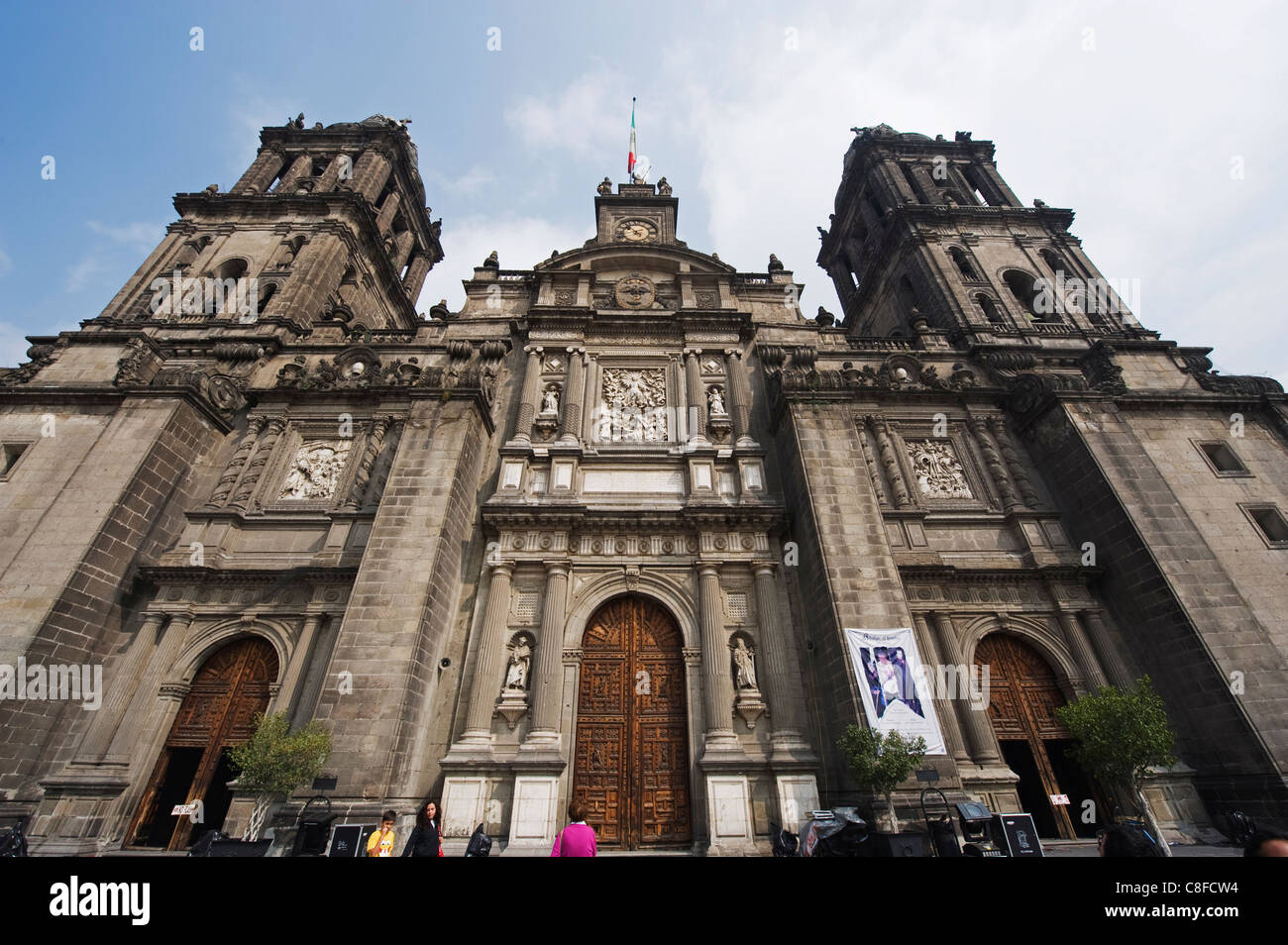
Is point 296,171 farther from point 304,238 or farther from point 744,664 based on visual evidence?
point 744,664

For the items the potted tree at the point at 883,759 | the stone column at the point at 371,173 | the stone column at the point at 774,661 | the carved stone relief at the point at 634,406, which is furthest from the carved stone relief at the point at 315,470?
the stone column at the point at 371,173

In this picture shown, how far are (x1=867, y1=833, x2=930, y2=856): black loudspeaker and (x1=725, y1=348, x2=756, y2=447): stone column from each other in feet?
34.0

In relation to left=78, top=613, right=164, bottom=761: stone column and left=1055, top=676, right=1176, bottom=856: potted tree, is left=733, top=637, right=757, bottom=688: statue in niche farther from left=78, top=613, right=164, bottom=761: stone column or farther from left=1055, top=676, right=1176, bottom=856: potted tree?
left=78, top=613, right=164, bottom=761: stone column

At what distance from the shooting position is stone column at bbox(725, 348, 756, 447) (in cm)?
1685

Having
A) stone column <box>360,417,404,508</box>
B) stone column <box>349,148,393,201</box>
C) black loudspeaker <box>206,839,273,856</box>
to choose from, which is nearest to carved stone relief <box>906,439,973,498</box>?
stone column <box>360,417,404,508</box>

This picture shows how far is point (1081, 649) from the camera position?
522 inches

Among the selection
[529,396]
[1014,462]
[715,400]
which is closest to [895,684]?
[1014,462]

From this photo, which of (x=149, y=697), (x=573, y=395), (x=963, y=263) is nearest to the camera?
(x=149, y=697)

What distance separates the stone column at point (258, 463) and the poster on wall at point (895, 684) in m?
16.5

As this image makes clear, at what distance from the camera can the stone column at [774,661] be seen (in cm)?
1209

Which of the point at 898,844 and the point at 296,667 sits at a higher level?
the point at 296,667

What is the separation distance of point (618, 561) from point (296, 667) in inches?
313

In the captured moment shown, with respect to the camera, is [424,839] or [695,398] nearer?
[424,839]
